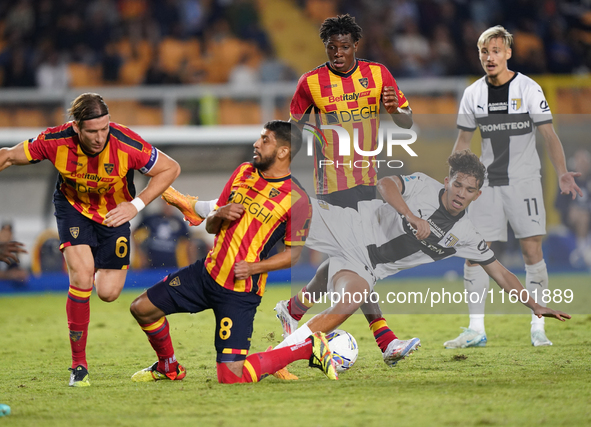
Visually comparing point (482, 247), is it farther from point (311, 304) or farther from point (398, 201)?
point (311, 304)

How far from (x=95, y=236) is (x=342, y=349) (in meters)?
1.93

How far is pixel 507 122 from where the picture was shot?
605 cm

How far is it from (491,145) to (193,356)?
3.04 m

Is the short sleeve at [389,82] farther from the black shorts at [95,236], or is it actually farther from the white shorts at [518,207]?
the black shorts at [95,236]

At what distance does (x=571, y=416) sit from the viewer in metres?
3.51

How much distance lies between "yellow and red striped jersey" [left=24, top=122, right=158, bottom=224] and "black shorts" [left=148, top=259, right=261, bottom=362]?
85 cm

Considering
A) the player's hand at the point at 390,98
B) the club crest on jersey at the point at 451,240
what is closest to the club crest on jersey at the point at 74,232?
the player's hand at the point at 390,98

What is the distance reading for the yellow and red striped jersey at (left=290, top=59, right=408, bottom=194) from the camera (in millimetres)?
5539

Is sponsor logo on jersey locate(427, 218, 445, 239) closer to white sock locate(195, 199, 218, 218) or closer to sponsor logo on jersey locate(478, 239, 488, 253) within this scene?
sponsor logo on jersey locate(478, 239, 488, 253)

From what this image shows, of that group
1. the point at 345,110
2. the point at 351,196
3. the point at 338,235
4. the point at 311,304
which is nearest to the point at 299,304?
the point at 311,304

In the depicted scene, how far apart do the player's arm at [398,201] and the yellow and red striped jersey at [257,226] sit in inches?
39.2

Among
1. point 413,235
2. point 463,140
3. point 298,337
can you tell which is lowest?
point 298,337

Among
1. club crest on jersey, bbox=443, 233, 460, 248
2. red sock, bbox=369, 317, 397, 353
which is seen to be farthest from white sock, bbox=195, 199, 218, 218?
club crest on jersey, bbox=443, 233, 460, 248

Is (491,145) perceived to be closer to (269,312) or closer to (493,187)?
(493,187)
